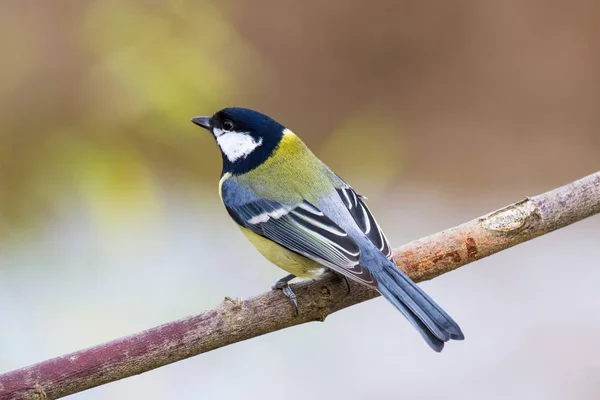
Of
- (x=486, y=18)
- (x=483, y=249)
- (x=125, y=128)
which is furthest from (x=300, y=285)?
(x=486, y=18)

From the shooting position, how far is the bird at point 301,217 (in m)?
1.67

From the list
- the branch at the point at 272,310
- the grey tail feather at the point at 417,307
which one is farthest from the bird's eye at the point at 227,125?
the grey tail feather at the point at 417,307

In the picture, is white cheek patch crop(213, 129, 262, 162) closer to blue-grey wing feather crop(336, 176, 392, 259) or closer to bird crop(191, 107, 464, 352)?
bird crop(191, 107, 464, 352)

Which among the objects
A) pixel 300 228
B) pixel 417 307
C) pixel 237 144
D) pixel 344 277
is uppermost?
pixel 237 144

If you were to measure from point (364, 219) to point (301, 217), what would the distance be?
150mm

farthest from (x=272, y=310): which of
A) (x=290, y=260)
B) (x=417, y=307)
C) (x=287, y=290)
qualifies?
(x=417, y=307)

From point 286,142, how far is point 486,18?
2116 millimetres

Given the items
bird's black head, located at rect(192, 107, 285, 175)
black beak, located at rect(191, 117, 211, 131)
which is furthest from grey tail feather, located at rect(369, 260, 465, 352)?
black beak, located at rect(191, 117, 211, 131)

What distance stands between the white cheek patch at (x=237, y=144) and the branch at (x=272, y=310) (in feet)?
1.46

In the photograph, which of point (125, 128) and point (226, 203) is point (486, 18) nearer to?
point (125, 128)

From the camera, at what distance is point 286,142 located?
7.20 feet

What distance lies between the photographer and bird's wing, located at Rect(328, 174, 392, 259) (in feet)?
6.02

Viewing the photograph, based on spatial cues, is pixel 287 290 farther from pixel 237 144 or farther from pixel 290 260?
pixel 237 144

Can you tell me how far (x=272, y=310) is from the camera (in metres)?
1.75
